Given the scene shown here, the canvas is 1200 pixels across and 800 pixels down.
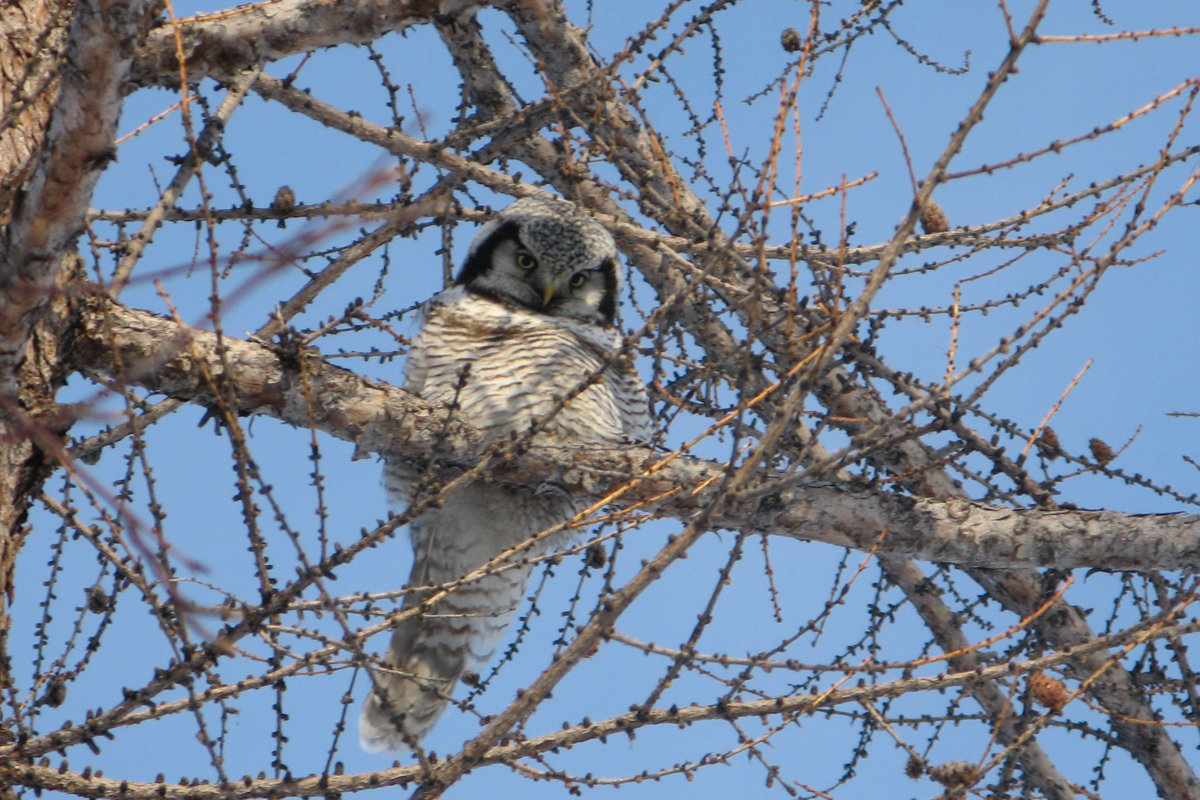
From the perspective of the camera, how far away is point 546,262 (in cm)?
432

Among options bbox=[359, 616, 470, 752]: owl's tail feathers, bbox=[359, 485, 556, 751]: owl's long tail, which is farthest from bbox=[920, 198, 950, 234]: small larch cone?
bbox=[359, 616, 470, 752]: owl's tail feathers

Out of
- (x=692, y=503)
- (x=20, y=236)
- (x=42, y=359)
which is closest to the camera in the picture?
(x=20, y=236)

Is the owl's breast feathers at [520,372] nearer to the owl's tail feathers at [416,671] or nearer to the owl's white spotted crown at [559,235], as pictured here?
the owl's white spotted crown at [559,235]

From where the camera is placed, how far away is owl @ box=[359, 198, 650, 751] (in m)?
3.77

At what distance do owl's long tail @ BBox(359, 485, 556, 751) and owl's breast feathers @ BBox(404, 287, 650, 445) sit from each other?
0.99 ft

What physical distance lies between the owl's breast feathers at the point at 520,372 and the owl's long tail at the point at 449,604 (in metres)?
0.30

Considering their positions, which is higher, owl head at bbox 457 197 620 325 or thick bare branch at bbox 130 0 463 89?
owl head at bbox 457 197 620 325

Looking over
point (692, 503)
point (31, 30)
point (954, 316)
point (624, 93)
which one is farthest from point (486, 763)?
point (31, 30)

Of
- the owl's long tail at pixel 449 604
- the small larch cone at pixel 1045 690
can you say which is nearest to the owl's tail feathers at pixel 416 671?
the owl's long tail at pixel 449 604

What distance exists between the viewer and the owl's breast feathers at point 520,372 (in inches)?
146

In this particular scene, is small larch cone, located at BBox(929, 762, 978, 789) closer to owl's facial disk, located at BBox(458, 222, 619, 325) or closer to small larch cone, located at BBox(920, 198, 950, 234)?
small larch cone, located at BBox(920, 198, 950, 234)

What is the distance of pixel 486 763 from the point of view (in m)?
2.37

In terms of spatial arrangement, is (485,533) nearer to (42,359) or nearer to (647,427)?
(647,427)

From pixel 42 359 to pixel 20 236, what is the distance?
62 centimetres
